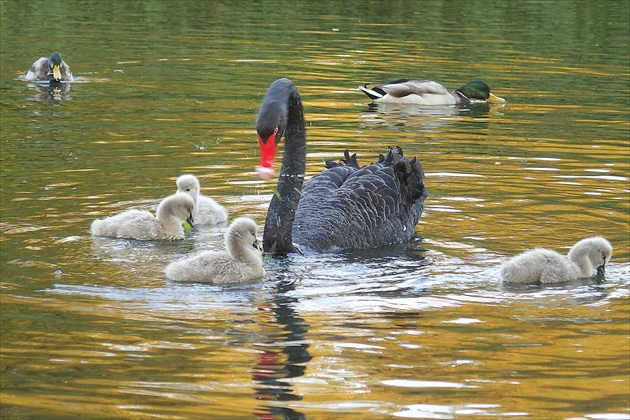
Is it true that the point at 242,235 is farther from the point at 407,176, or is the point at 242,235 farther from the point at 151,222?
the point at 407,176

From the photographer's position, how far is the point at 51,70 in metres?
17.0

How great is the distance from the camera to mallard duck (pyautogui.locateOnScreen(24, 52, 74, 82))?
55.6 feet

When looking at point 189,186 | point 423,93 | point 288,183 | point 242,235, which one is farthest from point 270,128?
point 423,93

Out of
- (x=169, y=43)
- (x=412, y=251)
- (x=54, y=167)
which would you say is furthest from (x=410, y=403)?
(x=169, y=43)

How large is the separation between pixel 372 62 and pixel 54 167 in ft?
34.4

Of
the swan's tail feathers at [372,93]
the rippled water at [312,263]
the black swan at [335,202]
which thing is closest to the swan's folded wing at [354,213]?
the black swan at [335,202]

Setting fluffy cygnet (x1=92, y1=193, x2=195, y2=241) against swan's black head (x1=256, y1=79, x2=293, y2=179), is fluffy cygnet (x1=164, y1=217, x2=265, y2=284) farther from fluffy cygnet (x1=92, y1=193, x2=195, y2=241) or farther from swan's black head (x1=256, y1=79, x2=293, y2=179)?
fluffy cygnet (x1=92, y1=193, x2=195, y2=241)

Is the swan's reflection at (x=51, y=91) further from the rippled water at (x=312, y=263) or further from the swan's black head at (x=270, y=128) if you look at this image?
the swan's black head at (x=270, y=128)

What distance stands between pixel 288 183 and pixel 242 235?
1.02 m

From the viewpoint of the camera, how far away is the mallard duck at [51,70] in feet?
55.6

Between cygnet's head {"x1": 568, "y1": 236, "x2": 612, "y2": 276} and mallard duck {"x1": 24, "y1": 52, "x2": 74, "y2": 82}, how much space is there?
10.5 m

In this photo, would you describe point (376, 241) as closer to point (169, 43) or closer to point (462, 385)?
point (462, 385)

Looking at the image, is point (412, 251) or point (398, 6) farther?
point (398, 6)

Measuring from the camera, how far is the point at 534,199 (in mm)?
10391
